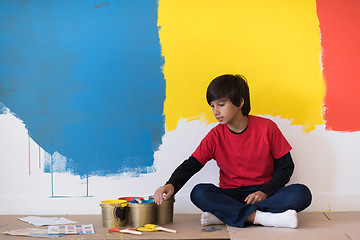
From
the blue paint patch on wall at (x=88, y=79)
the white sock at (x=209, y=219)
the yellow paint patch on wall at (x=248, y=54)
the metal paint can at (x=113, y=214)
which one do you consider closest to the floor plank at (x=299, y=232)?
the white sock at (x=209, y=219)

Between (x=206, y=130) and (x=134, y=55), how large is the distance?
554mm

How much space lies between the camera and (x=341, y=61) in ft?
7.25

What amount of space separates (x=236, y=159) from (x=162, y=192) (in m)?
0.40

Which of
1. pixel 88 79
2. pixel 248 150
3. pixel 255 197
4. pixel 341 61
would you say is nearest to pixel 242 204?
pixel 255 197

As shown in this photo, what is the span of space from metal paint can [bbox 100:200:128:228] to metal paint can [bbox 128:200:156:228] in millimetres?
39

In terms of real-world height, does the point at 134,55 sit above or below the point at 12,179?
above

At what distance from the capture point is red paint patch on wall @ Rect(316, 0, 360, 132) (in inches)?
86.9

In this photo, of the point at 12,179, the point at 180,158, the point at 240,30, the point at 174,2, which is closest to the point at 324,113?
the point at 240,30

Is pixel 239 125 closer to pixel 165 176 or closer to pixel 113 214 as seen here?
pixel 165 176

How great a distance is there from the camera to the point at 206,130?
7.41 feet

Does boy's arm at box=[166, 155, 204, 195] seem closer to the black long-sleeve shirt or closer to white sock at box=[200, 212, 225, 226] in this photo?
the black long-sleeve shirt

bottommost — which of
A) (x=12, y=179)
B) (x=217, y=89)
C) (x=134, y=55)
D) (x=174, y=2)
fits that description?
(x=12, y=179)

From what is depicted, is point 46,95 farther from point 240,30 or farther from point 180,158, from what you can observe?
point 240,30

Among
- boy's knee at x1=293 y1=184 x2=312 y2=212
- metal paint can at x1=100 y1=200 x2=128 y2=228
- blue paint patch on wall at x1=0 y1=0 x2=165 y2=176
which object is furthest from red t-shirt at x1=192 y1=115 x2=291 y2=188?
metal paint can at x1=100 y1=200 x2=128 y2=228
